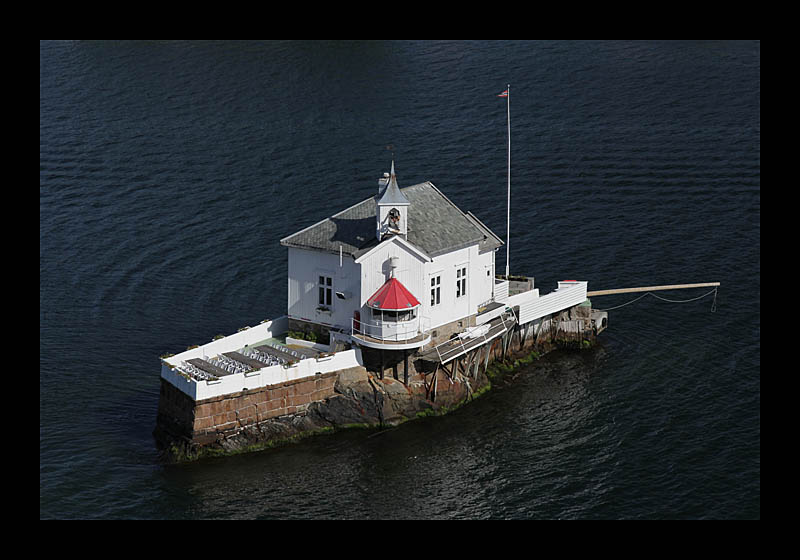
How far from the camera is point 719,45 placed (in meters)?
126

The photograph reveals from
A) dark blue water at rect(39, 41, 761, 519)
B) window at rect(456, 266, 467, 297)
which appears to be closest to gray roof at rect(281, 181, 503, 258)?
window at rect(456, 266, 467, 297)

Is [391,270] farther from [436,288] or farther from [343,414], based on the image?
[343,414]

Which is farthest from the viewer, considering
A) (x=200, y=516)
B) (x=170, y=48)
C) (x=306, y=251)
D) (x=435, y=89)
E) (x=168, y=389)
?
(x=170, y=48)

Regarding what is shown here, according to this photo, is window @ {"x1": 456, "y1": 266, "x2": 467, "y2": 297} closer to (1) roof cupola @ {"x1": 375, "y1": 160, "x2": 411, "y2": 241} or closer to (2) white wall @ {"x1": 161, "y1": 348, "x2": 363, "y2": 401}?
(1) roof cupola @ {"x1": 375, "y1": 160, "x2": 411, "y2": 241}

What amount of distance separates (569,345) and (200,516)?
3139cm

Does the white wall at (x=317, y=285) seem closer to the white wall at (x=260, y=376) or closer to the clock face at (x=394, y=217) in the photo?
the white wall at (x=260, y=376)

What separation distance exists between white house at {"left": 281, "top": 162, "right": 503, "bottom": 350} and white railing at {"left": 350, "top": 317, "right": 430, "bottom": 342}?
6cm

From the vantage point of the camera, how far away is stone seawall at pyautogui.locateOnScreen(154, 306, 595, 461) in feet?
216

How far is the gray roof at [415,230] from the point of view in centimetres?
7194

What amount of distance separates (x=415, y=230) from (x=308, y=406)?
12.3m

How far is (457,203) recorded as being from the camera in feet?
325

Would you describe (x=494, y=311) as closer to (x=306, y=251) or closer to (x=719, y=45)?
(x=306, y=251)

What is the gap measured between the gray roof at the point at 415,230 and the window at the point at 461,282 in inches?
69.1

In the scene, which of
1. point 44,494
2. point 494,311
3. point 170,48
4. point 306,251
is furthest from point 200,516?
point 170,48
